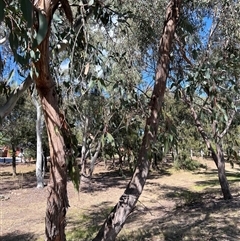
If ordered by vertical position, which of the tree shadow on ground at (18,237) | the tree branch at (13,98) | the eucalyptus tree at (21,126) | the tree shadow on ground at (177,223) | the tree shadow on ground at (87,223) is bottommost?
the tree shadow on ground at (18,237)

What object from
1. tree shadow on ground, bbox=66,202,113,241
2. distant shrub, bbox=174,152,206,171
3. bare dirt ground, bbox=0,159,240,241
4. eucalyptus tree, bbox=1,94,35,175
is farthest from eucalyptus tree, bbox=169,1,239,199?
distant shrub, bbox=174,152,206,171

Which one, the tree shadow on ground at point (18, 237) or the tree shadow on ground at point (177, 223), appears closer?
the tree shadow on ground at point (177, 223)

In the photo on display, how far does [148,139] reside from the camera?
2861 mm

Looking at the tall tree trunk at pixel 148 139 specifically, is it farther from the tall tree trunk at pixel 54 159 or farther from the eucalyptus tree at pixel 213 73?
the tall tree trunk at pixel 54 159

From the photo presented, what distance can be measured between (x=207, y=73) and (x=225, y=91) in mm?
499

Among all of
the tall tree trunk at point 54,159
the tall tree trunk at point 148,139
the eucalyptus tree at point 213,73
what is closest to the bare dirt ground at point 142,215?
the tall tree trunk at point 54,159

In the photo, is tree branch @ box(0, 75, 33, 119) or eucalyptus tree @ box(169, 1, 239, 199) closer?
tree branch @ box(0, 75, 33, 119)

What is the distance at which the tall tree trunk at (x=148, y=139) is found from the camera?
277cm

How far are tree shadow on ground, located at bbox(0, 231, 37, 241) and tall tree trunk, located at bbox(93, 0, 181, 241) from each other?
337 cm

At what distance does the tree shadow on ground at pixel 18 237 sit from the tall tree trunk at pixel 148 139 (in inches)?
133

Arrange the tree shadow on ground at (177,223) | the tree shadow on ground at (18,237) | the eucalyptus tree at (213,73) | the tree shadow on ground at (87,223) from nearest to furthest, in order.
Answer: the eucalyptus tree at (213,73)
the tree shadow on ground at (177,223)
the tree shadow on ground at (87,223)
the tree shadow on ground at (18,237)

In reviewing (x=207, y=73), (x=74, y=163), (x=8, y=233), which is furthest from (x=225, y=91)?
(x=8, y=233)

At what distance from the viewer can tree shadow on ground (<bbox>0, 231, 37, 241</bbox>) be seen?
224 inches

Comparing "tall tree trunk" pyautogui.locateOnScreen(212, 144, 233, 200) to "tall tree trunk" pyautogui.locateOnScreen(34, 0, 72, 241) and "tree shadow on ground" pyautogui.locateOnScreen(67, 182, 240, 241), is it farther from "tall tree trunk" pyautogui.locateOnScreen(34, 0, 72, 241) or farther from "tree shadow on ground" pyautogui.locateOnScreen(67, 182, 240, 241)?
"tall tree trunk" pyautogui.locateOnScreen(34, 0, 72, 241)
